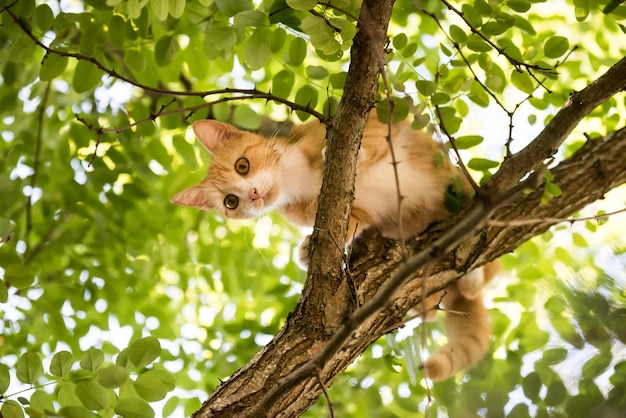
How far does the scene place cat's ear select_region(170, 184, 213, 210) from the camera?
3.03 metres

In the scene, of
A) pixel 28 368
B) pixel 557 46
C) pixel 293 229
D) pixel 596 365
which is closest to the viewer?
pixel 596 365

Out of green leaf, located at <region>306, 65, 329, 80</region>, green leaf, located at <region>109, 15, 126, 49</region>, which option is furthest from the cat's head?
green leaf, located at <region>306, 65, 329, 80</region>

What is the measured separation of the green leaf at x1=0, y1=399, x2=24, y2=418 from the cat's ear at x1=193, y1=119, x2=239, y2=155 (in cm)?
142

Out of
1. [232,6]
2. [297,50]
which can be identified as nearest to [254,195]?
[297,50]

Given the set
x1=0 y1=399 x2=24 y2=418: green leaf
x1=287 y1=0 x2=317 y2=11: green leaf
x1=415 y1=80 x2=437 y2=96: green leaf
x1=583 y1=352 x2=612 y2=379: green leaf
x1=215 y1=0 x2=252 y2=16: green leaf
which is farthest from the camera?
x1=215 y1=0 x2=252 y2=16: green leaf

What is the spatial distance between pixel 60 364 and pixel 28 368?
3.6 inches

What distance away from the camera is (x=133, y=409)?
174 cm

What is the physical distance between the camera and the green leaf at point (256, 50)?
219cm

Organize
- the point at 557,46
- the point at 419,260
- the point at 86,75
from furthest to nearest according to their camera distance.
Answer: the point at 86,75 < the point at 557,46 < the point at 419,260

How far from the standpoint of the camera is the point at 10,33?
8.53 feet

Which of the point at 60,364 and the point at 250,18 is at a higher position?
the point at 250,18

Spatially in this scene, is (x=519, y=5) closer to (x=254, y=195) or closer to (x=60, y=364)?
(x=254, y=195)

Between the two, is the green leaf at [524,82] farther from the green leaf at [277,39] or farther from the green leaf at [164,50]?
the green leaf at [164,50]

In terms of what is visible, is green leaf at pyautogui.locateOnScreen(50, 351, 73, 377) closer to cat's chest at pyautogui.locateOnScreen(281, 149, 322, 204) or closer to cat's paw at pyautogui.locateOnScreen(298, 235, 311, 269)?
cat's paw at pyautogui.locateOnScreen(298, 235, 311, 269)
